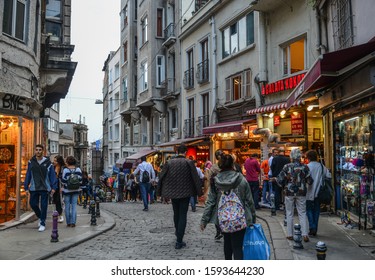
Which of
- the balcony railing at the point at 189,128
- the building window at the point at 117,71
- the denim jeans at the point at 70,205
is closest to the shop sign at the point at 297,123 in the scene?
the denim jeans at the point at 70,205

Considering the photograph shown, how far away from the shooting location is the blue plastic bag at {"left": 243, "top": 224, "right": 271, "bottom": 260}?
481cm

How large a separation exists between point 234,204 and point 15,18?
7904mm

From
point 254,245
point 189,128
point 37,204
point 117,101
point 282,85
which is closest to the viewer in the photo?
point 254,245

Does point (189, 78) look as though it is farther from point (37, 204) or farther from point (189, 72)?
point (37, 204)

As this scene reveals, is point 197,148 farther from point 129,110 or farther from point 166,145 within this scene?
point 129,110

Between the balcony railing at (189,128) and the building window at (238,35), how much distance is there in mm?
4779

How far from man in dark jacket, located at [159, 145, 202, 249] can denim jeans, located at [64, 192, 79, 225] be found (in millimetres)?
2689

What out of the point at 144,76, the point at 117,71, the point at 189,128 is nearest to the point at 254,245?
the point at 189,128

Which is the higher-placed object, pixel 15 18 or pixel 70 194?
pixel 15 18

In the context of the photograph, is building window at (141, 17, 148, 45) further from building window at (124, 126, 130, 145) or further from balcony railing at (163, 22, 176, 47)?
building window at (124, 126, 130, 145)

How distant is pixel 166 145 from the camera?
21.8 m

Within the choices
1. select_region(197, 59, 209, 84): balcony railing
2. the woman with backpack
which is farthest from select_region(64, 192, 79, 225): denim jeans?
select_region(197, 59, 209, 84): balcony railing

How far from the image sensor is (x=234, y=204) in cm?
493
